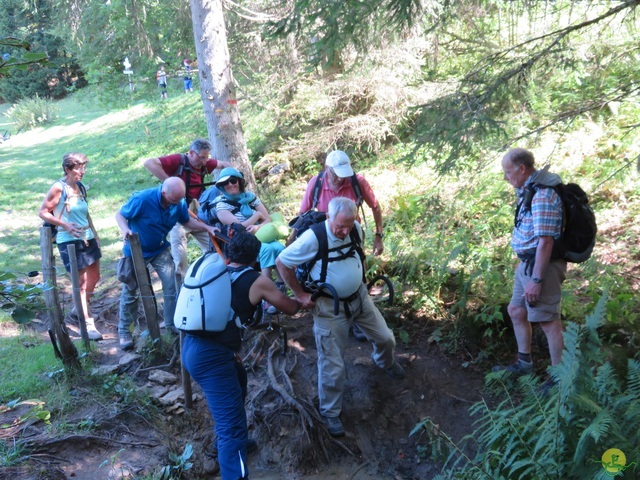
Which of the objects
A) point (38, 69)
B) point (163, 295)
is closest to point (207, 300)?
point (163, 295)

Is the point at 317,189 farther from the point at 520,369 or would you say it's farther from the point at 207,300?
the point at 520,369

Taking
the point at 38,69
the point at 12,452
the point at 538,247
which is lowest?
the point at 12,452

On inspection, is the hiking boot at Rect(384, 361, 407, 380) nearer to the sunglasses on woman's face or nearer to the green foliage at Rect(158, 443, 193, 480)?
the green foliage at Rect(158, 443, 193, 480)

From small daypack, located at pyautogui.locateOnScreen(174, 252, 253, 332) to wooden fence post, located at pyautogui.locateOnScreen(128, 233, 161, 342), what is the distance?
188 cm

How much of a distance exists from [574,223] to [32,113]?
1103 inches

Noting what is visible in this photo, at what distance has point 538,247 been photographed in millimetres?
4172

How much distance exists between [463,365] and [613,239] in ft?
10.3

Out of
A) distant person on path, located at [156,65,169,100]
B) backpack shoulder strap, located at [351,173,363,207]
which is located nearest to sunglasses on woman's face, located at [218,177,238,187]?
backpack shoulder strap, located at [351,173,363,207]

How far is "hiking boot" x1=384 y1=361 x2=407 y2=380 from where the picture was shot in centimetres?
→ 533

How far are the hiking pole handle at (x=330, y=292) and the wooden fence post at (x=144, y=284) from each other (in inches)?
92.0

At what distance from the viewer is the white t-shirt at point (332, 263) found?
168 inches

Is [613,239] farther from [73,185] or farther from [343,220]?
[73,185]

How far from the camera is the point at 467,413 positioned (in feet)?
16.5

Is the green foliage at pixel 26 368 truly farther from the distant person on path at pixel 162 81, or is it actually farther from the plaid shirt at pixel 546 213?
the distant person on path at pixel 162 81
